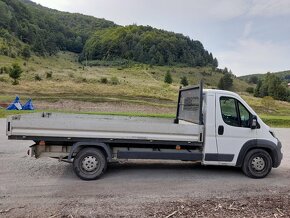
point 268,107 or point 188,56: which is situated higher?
point 188,56

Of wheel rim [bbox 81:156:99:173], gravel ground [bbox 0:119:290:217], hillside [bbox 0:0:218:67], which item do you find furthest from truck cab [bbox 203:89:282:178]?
hillside [bbox 0:0:218:67]

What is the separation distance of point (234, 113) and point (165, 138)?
188cm

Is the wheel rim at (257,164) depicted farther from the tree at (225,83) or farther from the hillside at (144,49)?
the hillside at (144,49)

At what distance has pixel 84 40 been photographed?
194375mm

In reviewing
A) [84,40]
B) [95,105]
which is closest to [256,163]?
[95,105]

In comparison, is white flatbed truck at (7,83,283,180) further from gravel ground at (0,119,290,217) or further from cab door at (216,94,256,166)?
gravel ground at (0,119,290,217)

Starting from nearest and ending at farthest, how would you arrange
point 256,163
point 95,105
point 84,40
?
point 256,163 < point 95,105 < point 84,40

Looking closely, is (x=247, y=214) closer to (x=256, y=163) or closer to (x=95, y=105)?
(x=256, y=163)

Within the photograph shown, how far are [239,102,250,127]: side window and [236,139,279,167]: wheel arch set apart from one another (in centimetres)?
43

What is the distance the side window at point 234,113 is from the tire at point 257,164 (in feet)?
2.41

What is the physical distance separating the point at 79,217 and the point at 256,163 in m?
4.61

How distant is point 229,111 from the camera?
7.55 meters

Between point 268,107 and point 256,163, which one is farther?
point 268,107

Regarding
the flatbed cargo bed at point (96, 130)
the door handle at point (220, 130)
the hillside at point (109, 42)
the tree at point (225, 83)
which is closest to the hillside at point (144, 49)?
the hillside at point (109, 42)
